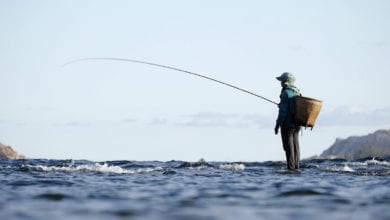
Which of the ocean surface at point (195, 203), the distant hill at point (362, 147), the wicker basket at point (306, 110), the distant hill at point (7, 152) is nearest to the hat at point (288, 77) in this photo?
the wicker basket at point (306, 110)

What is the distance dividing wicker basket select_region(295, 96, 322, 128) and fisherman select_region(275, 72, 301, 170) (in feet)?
0.62

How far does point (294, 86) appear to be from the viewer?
16250mm

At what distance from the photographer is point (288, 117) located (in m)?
15.9

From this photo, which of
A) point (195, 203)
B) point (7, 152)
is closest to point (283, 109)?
point (195, 203)

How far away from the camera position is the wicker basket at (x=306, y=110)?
15570 millimetres

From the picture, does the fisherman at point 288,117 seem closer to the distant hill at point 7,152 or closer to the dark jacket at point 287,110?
the dark jacket at point 287,110

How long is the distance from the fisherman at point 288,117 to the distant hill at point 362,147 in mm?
60788

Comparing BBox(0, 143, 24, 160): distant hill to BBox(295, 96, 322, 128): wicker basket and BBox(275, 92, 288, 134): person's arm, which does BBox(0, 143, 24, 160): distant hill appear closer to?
BBox(275, 92, 288, 134): person's arm

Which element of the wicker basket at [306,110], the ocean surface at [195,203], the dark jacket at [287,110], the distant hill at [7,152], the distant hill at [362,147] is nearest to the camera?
the ocean surface at [195,203]

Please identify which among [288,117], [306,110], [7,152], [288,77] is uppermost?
[7,152]

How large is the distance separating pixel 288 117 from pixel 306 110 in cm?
56

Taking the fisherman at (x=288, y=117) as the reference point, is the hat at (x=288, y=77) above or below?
above

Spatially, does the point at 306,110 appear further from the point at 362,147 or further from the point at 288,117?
the point at 362,147

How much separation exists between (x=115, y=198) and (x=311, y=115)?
8.59m
